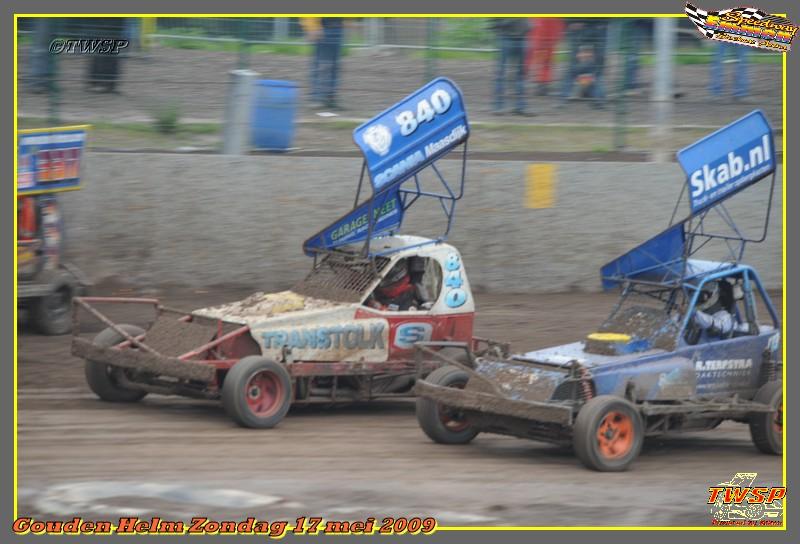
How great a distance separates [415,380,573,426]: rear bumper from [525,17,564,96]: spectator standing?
839 centimetres

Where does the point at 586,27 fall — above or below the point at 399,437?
above

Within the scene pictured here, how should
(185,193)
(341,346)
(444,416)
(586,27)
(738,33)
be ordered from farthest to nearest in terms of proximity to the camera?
(586,27) → (185,193) → (341,346) → (444,416) → (738,33)

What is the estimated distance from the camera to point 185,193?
1655cm

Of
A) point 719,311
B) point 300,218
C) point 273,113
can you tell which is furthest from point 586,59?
point 719,311

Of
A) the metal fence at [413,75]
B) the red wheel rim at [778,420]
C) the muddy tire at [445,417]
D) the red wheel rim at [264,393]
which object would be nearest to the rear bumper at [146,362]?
the red wheel rim at [264,393]

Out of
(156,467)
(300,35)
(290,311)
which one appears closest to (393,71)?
(300,35)

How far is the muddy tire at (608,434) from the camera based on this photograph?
9.84 metres

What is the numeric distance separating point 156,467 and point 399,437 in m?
2.41

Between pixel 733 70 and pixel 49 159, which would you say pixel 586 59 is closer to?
pixel 733 70

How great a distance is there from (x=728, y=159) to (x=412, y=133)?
9.71 feet

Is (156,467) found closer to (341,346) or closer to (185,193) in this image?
(341,346)

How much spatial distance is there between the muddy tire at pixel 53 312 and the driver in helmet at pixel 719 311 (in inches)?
277

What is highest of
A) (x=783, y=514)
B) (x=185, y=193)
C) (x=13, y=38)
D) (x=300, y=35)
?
(x=300, y=35)

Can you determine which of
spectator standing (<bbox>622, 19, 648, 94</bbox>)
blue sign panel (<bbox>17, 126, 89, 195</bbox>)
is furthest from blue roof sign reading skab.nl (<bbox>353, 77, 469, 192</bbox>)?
spectator standing (<bbox>622, 19, 648, 94</bbox>)
